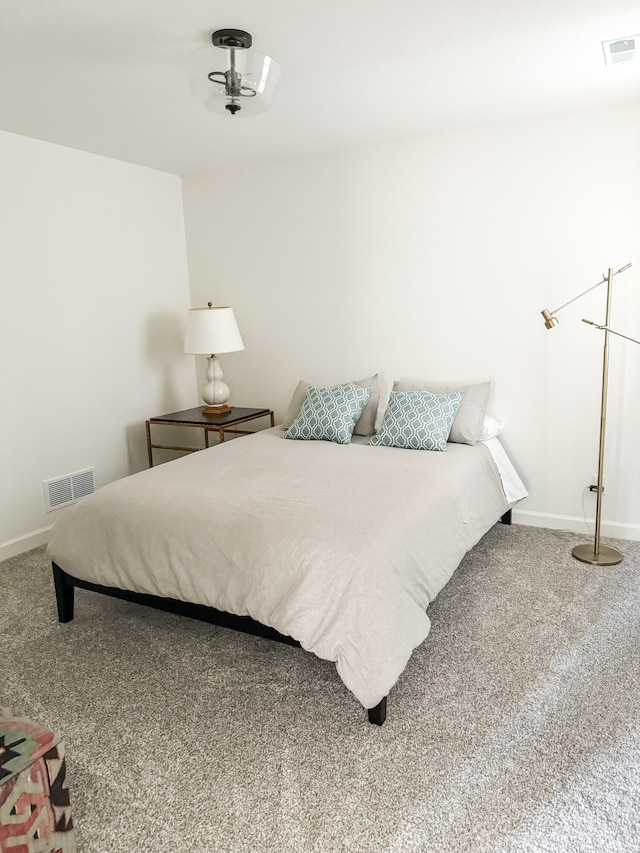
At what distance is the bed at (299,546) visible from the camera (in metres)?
2.11

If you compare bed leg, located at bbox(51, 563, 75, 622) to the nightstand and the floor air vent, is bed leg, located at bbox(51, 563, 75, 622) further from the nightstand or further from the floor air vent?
the nightstand

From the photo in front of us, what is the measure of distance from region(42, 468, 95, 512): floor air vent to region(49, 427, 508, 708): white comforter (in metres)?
1.10

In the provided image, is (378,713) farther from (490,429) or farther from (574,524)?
(574,524)

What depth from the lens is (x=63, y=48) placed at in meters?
2.44

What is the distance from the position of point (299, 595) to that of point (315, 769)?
0.52 metres

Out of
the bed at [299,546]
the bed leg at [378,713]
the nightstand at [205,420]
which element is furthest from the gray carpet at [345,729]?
the nightstand at [205,420]

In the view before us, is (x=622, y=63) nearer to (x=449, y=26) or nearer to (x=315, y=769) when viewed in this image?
(x=449, y=26)

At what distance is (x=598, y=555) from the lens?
133 inches

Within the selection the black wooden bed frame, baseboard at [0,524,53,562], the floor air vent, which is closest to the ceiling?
the floor air vent

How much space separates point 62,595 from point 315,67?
8.34 feet

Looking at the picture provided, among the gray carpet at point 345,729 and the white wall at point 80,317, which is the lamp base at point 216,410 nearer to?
the white wall at point 80,317

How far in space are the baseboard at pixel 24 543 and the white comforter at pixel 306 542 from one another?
106 cm

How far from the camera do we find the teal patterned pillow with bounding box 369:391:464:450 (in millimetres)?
3533

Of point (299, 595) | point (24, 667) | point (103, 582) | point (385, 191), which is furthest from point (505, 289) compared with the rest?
point (24, 667)
